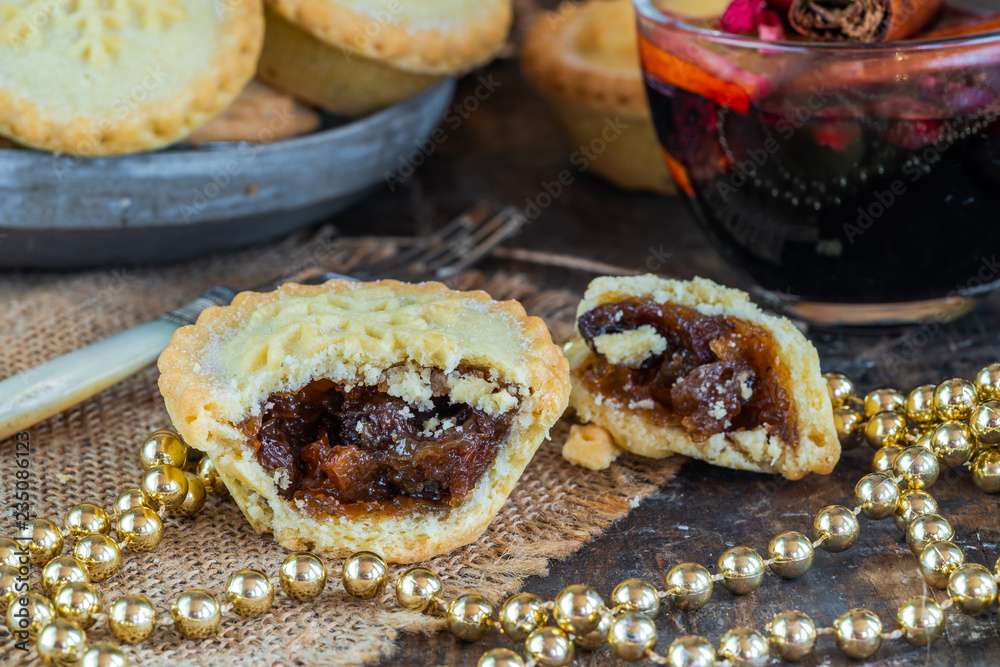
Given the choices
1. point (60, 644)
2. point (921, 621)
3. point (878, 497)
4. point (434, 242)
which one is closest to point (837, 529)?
point (878, 497)

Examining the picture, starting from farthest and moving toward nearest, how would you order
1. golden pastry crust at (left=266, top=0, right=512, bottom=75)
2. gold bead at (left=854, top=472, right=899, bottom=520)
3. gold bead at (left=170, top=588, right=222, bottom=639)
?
golden pastry crust at (left=266, top=0, right=512, bottom=75), gold bead at (left=854, top=472, right=899, bottom=520), gold bead at (left=170, top=588, right=222, bottom=639)

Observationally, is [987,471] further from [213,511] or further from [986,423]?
[213,511]

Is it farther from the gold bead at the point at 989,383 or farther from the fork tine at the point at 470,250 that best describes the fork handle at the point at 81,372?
the gold bead at the point at 989,383

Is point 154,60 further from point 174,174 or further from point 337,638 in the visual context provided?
point 337,638

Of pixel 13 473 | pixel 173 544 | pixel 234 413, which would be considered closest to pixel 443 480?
pixel 234 413

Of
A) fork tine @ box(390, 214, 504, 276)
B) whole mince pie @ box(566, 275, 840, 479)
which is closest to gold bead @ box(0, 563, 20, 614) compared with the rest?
whole mince pie @ box(566, 275, 840, 479)

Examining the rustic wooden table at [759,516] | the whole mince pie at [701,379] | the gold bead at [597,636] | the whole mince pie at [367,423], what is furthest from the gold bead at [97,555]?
the whole mince pie at [701,379]

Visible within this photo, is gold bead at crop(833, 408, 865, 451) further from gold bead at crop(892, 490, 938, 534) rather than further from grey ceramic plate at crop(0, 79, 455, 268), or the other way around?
grey ceramic plate at crop(0, 79, 455, 268)
